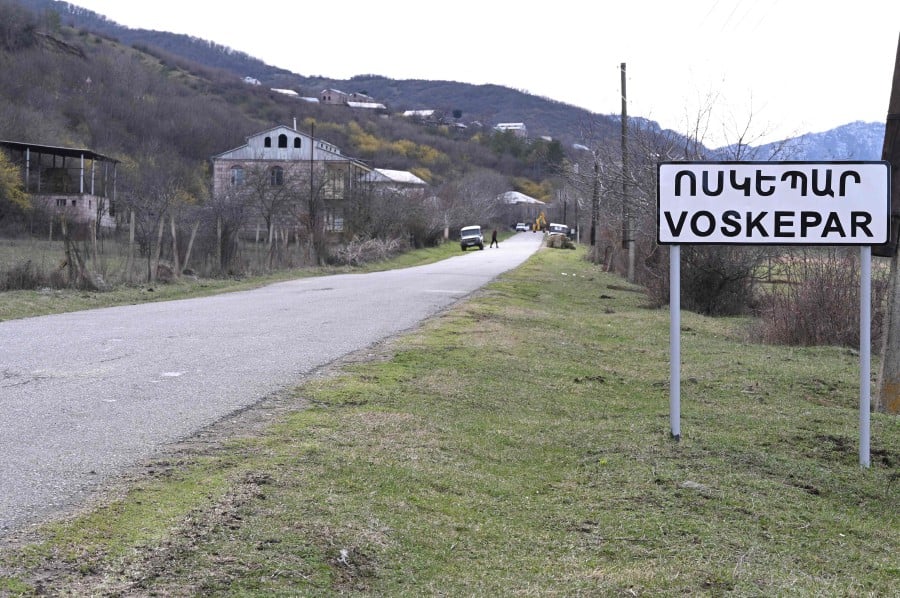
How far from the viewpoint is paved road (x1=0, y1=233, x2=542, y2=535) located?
17.6 feet

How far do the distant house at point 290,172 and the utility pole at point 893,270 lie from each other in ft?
118

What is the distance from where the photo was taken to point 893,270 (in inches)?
316

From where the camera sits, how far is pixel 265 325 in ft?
43.4

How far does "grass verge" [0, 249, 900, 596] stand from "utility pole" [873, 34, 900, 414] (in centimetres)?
42

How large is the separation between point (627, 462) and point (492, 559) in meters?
1.98

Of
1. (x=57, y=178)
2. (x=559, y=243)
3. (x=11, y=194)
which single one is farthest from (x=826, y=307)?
(x=559, y=243)

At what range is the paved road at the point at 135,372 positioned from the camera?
5359mm

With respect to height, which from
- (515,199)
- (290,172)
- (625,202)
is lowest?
(625,202)

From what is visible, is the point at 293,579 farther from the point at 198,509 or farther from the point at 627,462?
the point at 627,462

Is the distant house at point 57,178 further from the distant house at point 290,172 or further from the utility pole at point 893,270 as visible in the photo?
the utility pole at point 893,270

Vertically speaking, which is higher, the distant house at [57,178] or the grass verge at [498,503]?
the distant house at [57,178]

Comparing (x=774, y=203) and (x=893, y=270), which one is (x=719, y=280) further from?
(x=774, y=203)

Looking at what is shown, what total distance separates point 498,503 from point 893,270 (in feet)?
15.0

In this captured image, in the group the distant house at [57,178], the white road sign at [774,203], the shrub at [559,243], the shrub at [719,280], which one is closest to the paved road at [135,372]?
the white road sign at [774,203]
